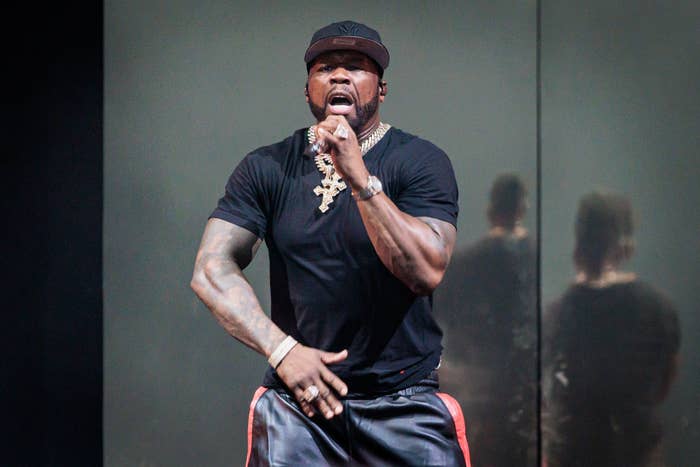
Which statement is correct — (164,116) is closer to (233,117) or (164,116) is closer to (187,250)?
(233,117)

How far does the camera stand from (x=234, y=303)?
7.40ft

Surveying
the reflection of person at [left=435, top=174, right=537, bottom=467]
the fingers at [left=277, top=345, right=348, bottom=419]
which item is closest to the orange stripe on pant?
the fingers at [left=277, top=345, right=348, bottom=419]

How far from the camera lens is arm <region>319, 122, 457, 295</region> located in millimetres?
2092

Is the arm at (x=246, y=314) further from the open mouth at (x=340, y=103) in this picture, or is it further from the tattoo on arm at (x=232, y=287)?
the open mouth at (x=340, y=103)

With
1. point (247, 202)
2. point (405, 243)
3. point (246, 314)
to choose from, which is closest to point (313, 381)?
point (246, 314)

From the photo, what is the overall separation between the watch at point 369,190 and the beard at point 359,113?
0.33 metres

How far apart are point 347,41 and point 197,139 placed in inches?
58.1

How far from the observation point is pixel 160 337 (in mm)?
3752

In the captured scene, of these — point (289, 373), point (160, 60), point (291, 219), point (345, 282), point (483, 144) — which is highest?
point (160, 60)

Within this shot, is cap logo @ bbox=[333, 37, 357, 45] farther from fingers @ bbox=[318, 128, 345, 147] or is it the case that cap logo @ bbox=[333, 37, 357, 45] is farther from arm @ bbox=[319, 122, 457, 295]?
fingers @ bbox=[318, 128, 345, 147]

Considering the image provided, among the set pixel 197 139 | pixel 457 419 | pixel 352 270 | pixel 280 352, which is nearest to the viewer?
pixel 280 352

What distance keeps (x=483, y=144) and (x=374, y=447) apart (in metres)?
1.76

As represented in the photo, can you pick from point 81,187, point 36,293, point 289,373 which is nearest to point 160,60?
point 81,187

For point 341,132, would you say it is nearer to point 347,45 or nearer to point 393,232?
point 393,232
